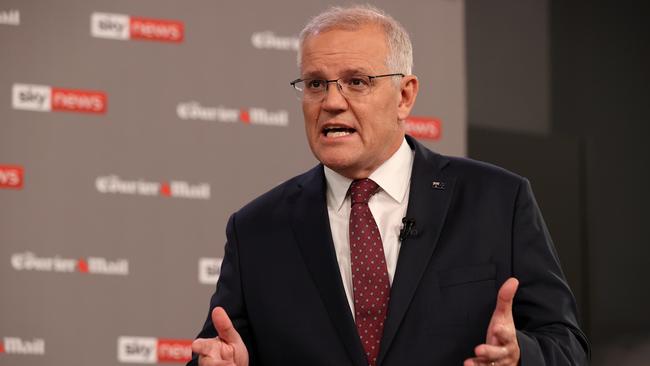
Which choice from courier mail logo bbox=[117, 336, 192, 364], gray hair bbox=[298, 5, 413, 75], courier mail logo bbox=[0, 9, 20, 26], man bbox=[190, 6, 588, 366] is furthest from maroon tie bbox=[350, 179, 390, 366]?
courier mail logo bbox=[0, 9, 20, 26]

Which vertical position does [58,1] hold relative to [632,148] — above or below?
above

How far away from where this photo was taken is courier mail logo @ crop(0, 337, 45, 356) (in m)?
→ 4.27

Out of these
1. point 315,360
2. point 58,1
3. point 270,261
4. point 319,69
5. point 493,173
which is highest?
point 58,1

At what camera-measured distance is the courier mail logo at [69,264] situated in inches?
172

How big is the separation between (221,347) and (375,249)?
431mm

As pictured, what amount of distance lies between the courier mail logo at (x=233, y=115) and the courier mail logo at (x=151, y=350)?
106cm

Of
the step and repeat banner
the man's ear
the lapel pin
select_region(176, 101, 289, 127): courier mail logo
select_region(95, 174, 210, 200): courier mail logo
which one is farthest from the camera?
select_region(176, 101, 289, 127): courier mail logo

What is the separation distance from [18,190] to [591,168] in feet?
9.69

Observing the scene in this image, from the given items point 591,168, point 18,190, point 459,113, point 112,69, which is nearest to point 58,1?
point 112,69

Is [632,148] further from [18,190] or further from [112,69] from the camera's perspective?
[18,190]

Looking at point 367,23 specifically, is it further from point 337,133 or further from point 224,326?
point 224,326

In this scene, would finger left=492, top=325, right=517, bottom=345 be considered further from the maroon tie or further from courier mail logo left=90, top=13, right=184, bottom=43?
courier mail logo left=90, top=13, right=184, bottom=43

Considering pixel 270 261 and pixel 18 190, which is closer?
pixel 270 261

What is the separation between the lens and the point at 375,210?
241 centimetres
